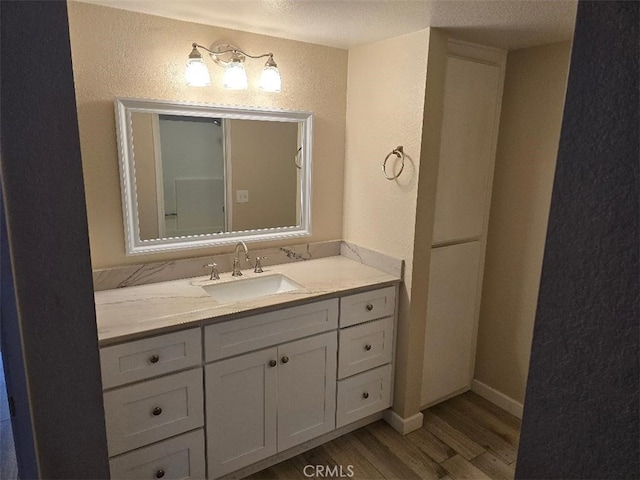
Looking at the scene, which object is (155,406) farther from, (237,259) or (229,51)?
(229,51)

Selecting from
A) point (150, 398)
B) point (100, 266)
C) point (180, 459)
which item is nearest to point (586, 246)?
point (150, 398)

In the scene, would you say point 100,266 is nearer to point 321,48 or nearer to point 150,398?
point 150,398

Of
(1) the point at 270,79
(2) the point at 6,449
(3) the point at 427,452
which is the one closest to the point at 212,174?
(1) the point at 270,79

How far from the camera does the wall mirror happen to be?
2055 mm

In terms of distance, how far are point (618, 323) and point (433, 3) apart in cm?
161

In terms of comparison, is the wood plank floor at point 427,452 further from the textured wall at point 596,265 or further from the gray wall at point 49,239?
the textured wall at point 596,265

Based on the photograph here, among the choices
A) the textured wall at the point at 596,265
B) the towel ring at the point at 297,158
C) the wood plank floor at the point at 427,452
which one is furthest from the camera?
the towel ring at the point at 297,158

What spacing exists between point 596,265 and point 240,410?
1.76 meters

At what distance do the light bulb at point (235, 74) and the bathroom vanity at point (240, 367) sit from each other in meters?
1.00

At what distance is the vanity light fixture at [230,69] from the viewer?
6.63ft

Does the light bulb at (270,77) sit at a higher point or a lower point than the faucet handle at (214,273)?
higher

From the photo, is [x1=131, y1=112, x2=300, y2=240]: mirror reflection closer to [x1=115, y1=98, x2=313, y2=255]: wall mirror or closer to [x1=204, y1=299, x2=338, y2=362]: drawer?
[x1=115, y1=98, x2=313, y2=255]: wall mirror

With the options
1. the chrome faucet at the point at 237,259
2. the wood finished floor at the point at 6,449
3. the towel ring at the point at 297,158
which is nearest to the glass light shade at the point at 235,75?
the towel ring at the point at 297,158

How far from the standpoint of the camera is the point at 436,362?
2590mm
